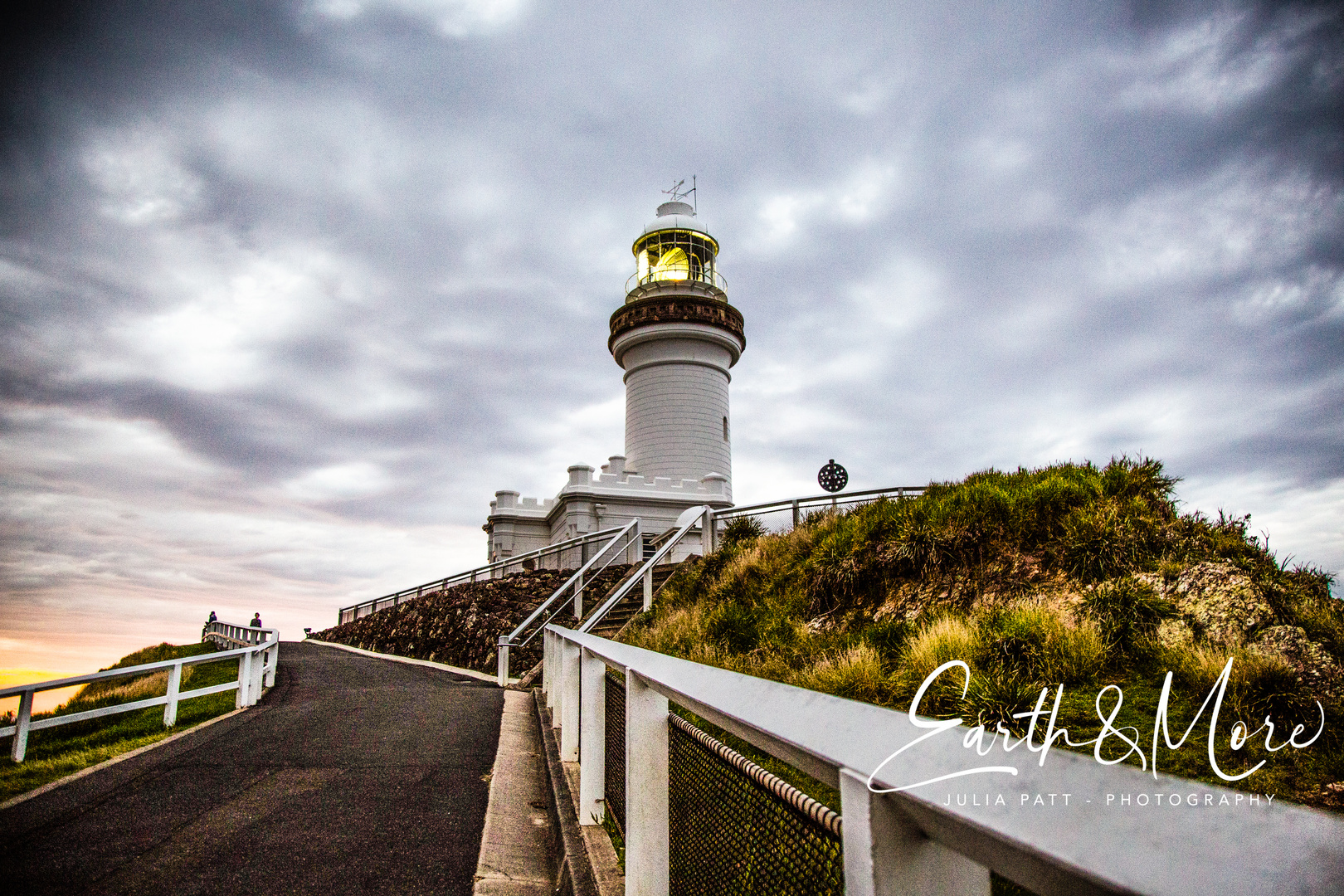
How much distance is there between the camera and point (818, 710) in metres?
1.58

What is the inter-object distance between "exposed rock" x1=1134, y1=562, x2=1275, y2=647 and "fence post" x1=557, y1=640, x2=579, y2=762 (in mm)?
5552

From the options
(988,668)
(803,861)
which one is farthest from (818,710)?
(988,668)

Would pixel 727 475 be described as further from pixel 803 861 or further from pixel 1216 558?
pixel 803 861

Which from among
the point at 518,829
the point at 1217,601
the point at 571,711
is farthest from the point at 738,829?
the point at 1217,601

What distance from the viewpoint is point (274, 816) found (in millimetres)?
5188

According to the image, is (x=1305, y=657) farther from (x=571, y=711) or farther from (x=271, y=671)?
(x=271, y=671)

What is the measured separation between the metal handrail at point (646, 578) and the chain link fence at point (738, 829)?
34.5 feet

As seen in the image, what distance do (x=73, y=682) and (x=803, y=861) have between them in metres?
8.78

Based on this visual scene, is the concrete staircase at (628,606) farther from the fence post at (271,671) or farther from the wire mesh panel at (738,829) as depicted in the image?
the wire mesh panel at (738,829)

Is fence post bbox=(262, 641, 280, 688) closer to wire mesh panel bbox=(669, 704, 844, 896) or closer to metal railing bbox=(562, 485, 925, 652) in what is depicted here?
metal railing bbox=(562, 485, 925, 652)

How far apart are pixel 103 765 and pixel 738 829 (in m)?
7.36

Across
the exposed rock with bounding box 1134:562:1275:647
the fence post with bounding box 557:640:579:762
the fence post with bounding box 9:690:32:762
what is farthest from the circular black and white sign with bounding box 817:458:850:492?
the fence post with bounding box 9:690:32:762

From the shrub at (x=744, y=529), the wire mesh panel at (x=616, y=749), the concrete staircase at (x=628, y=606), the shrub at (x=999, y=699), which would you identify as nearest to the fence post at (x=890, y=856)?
the wire mesh panel at (x=616, y=749)

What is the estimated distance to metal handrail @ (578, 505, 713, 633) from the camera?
14.4 metres
